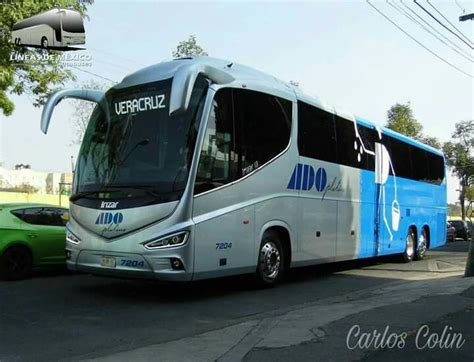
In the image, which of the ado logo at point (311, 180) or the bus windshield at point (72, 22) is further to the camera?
the bus windshield at point (72, 22)

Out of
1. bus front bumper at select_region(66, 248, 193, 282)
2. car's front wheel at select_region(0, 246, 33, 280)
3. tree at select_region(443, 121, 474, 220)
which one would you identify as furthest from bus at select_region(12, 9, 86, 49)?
tree at select_region(443, 121, 474, 220)

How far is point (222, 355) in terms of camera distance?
5566 millimetres

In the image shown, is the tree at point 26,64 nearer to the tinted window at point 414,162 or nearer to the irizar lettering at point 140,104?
the irizar lettering at point 140,104

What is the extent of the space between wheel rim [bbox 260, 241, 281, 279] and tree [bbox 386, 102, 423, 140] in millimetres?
30401

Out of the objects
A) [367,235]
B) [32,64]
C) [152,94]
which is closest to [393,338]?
[152,94]

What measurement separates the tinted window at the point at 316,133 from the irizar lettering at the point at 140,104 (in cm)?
327

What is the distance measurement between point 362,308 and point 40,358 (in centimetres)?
427

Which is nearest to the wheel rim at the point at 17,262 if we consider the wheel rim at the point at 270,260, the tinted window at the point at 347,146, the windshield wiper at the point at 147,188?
the windshield wiper at the point at 147,188

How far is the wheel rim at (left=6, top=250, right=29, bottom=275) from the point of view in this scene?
35.0ft

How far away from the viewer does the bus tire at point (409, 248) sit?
1664 centimetres

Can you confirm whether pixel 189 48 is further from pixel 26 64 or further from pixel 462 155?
pixel 462 155

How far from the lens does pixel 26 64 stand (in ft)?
43.5

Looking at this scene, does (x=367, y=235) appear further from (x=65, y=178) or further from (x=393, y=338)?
(x=65, y=178)

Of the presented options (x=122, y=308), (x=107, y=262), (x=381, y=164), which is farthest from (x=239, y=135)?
(x=381, y=164)
